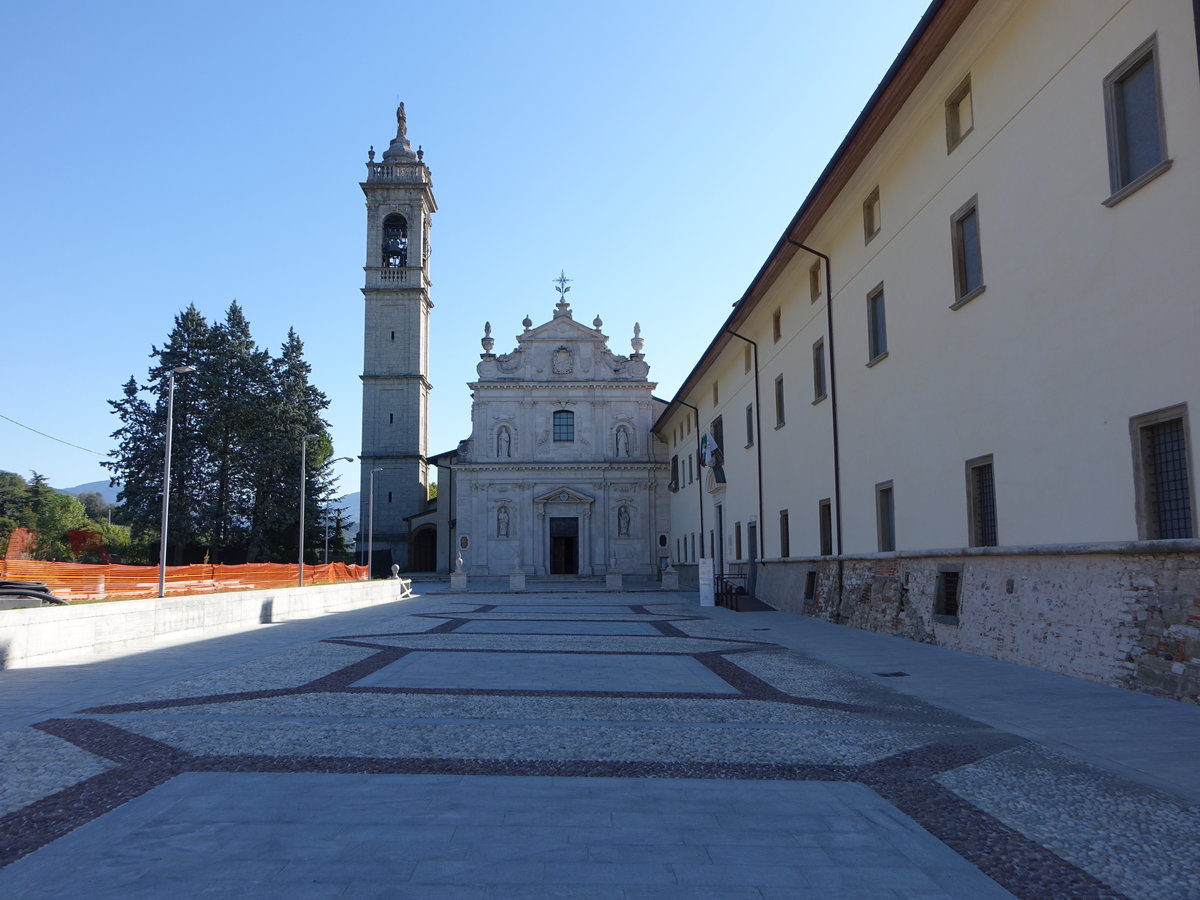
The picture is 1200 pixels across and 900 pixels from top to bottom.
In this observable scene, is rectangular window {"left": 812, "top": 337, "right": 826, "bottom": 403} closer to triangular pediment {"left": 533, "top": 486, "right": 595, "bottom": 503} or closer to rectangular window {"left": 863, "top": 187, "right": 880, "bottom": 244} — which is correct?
rectangular window {"left": 863, "top": 187, "right": 880, "bottom": 244}

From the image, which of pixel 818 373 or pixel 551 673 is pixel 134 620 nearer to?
pixel 551 673

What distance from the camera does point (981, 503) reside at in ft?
42.3

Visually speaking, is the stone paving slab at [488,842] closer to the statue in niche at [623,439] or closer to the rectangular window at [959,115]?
the rectangular window at [959,115]

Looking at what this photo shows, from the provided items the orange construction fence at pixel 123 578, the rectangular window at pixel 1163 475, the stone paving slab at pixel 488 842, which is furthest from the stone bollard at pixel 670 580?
the stone paving slab at pixel 488 842

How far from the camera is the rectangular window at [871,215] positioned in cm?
1727

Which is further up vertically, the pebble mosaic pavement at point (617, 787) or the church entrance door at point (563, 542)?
the church entrance door at point (563, 542)

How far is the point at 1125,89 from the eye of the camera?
372 inches

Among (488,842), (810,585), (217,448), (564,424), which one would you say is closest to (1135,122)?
(488,842)

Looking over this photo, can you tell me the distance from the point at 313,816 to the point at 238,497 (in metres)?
51.4

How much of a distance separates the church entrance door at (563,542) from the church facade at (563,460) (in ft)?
0.20

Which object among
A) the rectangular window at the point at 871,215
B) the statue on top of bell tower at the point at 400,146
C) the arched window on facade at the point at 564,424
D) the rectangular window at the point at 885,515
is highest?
the statue on top of bell tower at the point at 400,146

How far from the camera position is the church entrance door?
53844mm

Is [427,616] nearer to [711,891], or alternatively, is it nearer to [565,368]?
[711,891]

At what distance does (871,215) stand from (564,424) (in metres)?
38.0
